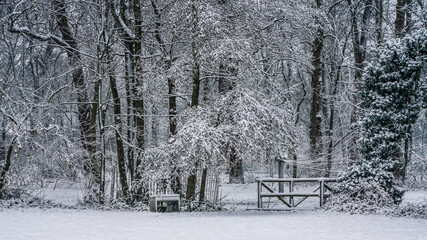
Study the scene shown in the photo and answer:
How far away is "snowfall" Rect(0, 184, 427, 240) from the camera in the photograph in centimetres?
1016

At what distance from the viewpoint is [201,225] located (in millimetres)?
11812

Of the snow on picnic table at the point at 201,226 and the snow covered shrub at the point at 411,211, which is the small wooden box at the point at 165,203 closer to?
the snow on picnic table at the point at 201,226

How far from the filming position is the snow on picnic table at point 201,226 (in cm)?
1015

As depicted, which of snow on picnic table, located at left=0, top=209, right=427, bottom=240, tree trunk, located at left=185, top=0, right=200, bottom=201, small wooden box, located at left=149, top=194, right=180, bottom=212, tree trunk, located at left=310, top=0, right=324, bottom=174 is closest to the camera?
snow on picnic table, located at left=0, top=209, right=427, bottom=240

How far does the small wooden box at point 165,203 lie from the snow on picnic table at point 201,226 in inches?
20.6

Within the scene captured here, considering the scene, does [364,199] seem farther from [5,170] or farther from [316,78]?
[5,170]

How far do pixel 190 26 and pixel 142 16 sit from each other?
129 inches

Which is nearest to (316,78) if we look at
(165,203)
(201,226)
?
(165,203)

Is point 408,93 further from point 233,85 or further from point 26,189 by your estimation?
point 26,189

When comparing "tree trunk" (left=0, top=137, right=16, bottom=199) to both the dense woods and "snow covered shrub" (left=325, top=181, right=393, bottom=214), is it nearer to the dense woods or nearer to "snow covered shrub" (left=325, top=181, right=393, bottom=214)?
the dense woods

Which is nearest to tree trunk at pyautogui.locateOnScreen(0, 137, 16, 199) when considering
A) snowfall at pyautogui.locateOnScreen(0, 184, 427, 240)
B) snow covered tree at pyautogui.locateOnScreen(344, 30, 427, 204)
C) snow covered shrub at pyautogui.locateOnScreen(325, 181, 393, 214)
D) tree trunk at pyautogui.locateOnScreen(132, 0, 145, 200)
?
snowfall at pyautogui.locateOnScreen(0, 184, 427, 240)

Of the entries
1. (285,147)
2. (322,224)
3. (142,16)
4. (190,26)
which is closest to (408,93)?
(285,147)

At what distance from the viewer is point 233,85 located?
15.6m

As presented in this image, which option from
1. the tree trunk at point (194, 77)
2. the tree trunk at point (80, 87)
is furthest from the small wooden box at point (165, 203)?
the tree trunk at point (80, 87)
